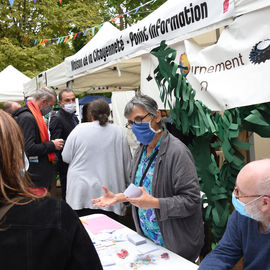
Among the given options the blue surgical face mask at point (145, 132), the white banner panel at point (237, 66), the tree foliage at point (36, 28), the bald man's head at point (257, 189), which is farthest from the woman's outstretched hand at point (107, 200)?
the tree foliage at point (36, 28)

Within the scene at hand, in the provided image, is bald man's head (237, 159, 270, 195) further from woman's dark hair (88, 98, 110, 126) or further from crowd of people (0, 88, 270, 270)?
woman's dark hair (88, 98, 110, 126)

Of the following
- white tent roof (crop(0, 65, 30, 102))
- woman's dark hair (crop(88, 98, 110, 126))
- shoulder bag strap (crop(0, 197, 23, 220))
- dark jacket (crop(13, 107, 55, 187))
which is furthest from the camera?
white tent roof (crop(0, 65, 30, 102))

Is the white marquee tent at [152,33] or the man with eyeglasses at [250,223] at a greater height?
the white marquee tent at [152,33]

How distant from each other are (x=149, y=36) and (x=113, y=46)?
0.73 metres

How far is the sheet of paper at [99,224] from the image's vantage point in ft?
7.86

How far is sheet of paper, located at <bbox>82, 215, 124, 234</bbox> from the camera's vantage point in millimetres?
2395

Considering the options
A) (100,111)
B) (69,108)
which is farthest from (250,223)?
(69,108)

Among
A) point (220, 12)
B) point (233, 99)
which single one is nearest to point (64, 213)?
point (233, 99)

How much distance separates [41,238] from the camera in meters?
0.86

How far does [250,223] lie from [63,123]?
3143 mm

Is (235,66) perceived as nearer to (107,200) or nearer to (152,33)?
(152,33)

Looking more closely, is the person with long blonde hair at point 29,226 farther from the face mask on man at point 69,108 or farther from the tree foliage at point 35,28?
the tree foliage at point 35,28

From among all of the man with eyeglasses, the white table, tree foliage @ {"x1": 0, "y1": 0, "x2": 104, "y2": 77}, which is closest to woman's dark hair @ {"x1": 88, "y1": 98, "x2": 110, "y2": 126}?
the white table

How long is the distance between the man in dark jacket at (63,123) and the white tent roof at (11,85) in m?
5.21
